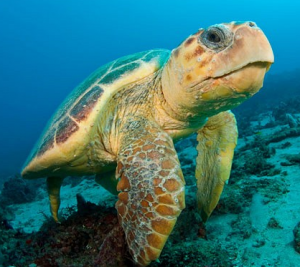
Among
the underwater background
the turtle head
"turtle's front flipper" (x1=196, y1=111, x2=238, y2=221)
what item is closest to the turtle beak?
the turtle head

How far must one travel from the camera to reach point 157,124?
237cm

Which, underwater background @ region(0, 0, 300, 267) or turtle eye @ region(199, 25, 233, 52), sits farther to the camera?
underwater background @ region(0, 0, 300, 267)

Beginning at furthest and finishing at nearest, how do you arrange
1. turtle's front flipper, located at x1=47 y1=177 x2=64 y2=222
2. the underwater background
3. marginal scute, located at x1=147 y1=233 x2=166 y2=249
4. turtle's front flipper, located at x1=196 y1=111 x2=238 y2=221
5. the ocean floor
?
turtle's front flipper, located at x1=47 y1=177 x2=64 y2=222 → turtle's front flipper, located at x1=196 y1=111 x2=238 y2=221 → the underwater background → the ocean floor → marginal scute, located at x1=147 y1=233 x2=166 y2=249

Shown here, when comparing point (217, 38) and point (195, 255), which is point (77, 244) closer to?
point (195, 255)

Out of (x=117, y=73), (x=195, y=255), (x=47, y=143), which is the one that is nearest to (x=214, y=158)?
(x=195, y=255)

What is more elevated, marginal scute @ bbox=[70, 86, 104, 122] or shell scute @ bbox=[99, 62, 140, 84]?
shell scute @ bbox=[99, 62, 140, 84]

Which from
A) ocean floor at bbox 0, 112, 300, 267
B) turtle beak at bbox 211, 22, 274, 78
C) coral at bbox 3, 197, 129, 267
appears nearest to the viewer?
turtle beak at bbox 211, 22, 274, 78

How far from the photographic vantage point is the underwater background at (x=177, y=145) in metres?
2.25

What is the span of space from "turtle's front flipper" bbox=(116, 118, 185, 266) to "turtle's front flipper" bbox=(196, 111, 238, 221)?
1078mm

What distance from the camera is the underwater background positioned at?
2.25 meters

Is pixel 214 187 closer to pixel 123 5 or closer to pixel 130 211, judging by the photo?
pixel 130 211

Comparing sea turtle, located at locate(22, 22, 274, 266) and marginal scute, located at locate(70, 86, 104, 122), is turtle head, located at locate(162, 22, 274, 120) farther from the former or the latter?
marginal scute, located at locate(70, 86, 104, 122)

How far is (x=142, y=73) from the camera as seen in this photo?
2.63m

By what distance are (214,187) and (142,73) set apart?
1.46 m
